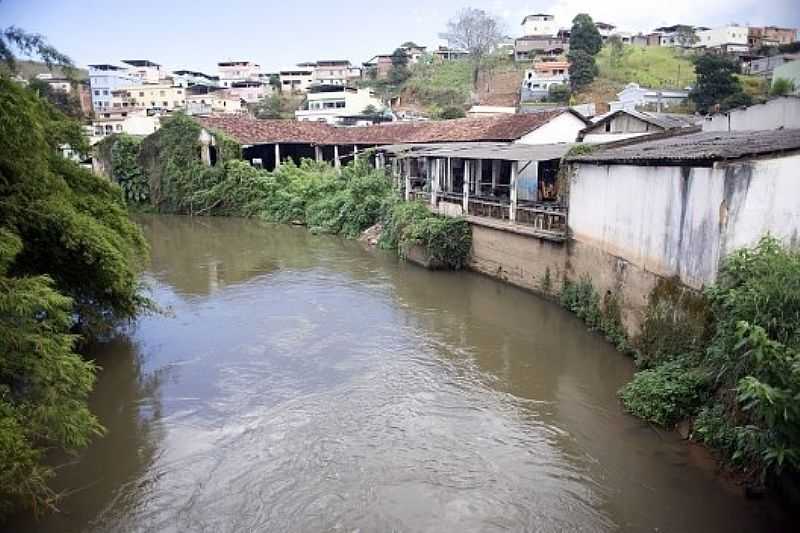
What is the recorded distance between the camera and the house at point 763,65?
42469mm

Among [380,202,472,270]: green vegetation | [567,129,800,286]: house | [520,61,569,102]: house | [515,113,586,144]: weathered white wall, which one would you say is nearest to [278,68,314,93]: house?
[520,61,569,102]: house

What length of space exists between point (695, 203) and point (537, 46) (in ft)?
201

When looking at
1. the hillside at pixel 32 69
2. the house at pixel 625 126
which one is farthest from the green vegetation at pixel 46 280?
the house at pixel 625 126

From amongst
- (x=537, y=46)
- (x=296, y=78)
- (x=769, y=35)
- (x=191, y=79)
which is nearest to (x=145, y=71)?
(x=191, y=79)

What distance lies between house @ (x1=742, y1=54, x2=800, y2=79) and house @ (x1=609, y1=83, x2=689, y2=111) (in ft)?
25.0

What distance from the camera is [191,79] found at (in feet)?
233

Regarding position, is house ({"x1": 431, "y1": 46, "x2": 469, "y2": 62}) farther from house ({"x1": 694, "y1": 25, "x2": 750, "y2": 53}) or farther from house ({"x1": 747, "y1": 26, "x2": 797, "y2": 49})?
house ({"x1": 747, "y1": 26, "x2": 797, "y2": 49})

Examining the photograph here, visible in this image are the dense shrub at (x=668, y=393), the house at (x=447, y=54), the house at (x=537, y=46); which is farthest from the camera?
the house at (x=447, y=54)

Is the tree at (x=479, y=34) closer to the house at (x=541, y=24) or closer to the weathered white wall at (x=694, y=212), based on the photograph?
the house at (x=541, y=24)

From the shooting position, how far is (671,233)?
33.0 feet

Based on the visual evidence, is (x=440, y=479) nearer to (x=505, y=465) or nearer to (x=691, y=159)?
(x=505, y=465)

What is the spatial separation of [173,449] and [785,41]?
7684cm

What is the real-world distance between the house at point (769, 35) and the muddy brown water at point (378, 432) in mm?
65293

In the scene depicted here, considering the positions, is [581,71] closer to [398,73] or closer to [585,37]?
[585,37]
